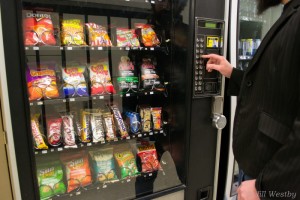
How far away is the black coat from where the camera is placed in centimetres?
74

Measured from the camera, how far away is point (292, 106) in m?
0.78

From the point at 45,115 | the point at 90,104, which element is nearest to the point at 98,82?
the point at 90,104

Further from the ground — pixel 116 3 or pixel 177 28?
pixel 116 3

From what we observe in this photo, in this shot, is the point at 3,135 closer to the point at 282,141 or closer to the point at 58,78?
the point at 58,78

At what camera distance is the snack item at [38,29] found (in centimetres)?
123

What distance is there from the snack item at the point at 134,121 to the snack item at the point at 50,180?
533mm

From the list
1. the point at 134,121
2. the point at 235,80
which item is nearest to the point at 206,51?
the point at 235,80

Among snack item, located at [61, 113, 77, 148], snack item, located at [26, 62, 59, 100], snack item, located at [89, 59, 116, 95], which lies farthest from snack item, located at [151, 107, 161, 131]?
snack item, located at [26, 62, 59, 100]

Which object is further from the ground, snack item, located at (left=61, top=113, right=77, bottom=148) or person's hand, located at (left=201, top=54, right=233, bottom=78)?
person's hand, located at (left=201, top=54, right=233, bottom=78)

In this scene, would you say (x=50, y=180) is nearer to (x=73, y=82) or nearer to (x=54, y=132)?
(x=54, y=132)

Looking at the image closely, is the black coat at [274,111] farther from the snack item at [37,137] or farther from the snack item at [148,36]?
the snack item at [37,137]

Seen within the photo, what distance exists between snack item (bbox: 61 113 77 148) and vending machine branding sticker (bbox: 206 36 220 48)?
998 millimetres

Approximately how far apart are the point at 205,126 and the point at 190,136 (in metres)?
0.13

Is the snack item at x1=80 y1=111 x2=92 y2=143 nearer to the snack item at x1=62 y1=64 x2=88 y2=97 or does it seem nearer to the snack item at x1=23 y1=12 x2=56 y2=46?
the snack item at x1=62 y1=64 x2=88 y2=97
